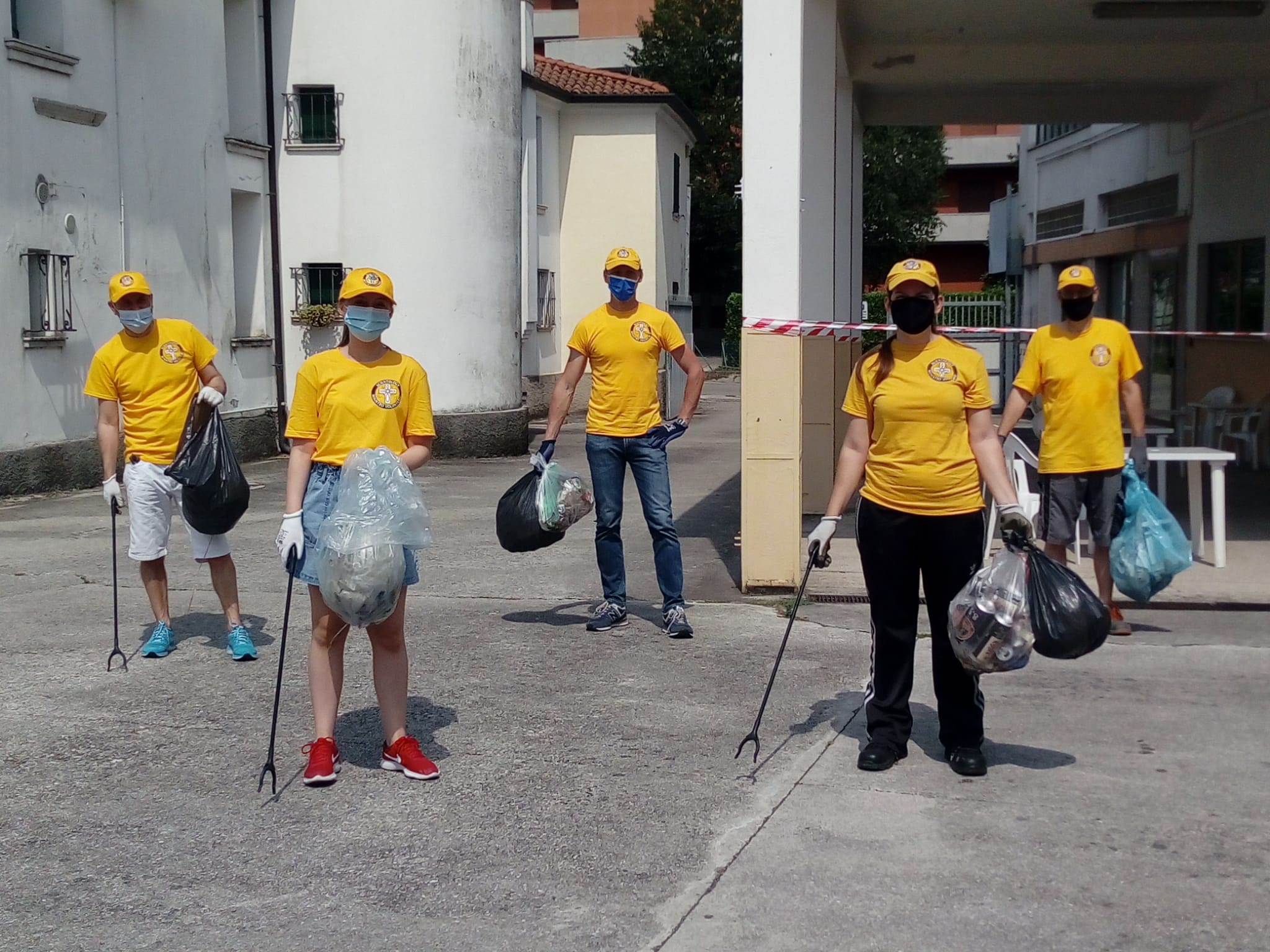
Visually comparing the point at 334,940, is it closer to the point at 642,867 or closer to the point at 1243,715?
the point at 642,867

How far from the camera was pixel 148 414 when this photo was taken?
7.02m

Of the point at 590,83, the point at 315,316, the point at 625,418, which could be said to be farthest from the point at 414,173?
the point at 625,418

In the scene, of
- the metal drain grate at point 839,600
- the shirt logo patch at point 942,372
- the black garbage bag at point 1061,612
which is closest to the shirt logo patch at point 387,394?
the shirt logo patch at point 942,372

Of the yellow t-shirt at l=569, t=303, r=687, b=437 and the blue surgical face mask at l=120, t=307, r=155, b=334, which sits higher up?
the blue surgical face mask at l=120, t=307, r=155, b=334

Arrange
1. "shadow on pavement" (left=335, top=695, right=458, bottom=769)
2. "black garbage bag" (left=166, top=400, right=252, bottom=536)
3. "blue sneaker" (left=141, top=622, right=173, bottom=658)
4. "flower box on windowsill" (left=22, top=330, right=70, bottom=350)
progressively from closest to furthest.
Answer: "shadow on pavement" (left=335, top=695, right=458, bottom=769)
"black garbage bag" (left=166, top=400, right=252, bottom=536)
"blue sneaker" (left=141, top=622, right=173, bottom=658)
"flower box on windowsill" (left=22, top=330, right=70, bottom=350)

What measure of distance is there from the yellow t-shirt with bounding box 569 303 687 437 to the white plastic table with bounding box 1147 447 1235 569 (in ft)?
10.3

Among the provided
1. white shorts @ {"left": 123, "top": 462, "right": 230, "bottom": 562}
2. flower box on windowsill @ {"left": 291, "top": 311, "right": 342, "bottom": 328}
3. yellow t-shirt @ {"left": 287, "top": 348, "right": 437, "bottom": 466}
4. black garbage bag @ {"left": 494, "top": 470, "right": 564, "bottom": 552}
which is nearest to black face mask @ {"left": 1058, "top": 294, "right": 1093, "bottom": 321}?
black garbage bag @ {"left": 494, "top": 470, "right": 564, "bottom": 552}

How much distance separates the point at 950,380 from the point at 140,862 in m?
3.08

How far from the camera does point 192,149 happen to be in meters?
16.7

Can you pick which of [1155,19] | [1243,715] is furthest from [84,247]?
[1243,715]

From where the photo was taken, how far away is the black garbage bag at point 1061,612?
16.4 ft

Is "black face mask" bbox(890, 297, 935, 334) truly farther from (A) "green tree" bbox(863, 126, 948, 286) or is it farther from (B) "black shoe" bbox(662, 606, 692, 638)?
(A) "green tree" bbox(863, 126, 948, 286)

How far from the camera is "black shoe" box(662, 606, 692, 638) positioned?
7527 mm

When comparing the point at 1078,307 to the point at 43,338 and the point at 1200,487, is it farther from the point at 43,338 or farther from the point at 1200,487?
the point at 43,338
